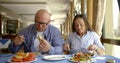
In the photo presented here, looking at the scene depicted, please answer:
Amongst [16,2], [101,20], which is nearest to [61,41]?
[101,20]

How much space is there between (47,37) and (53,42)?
0.10 meters

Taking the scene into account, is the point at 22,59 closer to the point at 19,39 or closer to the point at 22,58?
the point at 22,58

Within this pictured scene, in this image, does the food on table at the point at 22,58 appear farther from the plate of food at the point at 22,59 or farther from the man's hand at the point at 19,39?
the man's hand at the point at 19,39

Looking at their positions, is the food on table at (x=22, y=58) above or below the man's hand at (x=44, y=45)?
below

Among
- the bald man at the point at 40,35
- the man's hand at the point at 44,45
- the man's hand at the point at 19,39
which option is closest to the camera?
the man's hand at the point at 44,45

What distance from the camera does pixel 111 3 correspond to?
3.87m

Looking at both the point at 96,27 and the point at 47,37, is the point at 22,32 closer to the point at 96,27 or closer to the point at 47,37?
the point at 47,37

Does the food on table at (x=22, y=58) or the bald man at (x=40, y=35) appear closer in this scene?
the food on table at (x=22, y=58)

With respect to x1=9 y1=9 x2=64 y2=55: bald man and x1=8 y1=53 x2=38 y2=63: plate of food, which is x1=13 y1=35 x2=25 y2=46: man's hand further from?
x1=8 y1=53 x2=38 y2=63: plate of food

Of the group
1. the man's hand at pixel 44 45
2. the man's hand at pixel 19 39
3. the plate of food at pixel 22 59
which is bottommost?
the plate of food at pixel 22 59

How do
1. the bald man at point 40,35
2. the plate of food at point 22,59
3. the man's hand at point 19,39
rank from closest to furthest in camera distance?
the plate of food at point 22,59, the man's hand at point 19,39, the bald man at point 40,35

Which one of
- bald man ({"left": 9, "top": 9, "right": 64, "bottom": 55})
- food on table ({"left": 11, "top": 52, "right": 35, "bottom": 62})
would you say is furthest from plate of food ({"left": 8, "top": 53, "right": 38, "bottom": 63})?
bald man ({"left": 9, "top": 9, "right": 64, "bottom": 55})

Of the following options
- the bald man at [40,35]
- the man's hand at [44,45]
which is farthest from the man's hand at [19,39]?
the man's hand at [44,45]

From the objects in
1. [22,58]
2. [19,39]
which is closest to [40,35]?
[19,39]
